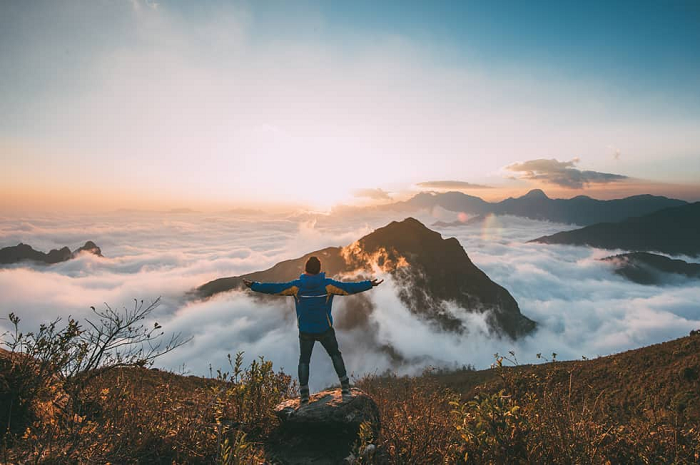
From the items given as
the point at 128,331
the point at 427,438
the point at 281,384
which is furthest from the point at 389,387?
the point at 128,331

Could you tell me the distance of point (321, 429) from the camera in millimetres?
6152

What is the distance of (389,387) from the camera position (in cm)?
805

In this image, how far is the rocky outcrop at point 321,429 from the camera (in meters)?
5.70

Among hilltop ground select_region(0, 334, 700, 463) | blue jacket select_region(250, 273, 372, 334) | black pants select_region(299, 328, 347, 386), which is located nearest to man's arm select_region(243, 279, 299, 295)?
blue jacket select_region(250, 273, 372, 334)

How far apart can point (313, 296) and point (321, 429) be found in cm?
276

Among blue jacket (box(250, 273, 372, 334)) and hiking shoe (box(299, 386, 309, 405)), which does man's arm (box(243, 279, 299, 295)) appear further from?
hiking shoe (box(299, 386, 309, 405))

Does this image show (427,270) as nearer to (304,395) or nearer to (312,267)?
(312,267)

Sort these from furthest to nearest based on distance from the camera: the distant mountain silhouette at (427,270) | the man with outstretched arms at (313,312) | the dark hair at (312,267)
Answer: the distant mountain silhouette at (427,270), the dark hair at (312,267), the man with outstretched arms at (313,312)

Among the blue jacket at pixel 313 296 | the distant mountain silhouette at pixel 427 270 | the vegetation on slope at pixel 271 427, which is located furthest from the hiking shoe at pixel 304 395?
the distant mountain silhouette at pixel 427 270

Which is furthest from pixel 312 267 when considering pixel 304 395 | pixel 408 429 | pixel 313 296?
pixel 408 429

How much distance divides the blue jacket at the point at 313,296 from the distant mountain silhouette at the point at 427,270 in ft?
592

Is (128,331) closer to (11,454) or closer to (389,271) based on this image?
(11,454)

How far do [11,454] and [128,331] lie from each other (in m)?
1.97

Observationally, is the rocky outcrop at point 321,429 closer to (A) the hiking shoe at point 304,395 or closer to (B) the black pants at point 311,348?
(A) the hiking shoe at point 304,395
